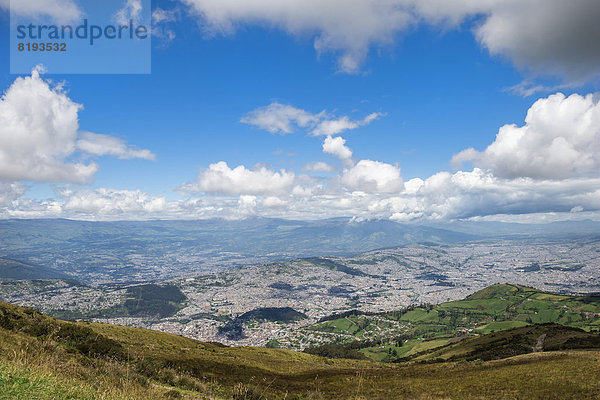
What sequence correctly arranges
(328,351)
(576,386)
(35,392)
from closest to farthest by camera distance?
(35,392) < (576,386) < (328,351)

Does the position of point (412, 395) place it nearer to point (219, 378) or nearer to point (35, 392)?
point (219, 378)

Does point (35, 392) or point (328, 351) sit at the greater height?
point (35, 392)

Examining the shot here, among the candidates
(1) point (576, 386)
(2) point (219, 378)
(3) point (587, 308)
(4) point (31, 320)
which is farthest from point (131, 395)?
(3) point (587, 308)

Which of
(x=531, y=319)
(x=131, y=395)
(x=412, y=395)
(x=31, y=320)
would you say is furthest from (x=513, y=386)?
(x=531, y=319)

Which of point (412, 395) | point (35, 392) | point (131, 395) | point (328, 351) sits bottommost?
point (328, 351)

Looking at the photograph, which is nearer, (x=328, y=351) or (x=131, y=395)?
(x=131, y=395)

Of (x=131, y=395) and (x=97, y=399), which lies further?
(x=131, y=395)

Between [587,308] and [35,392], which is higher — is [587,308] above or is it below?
below

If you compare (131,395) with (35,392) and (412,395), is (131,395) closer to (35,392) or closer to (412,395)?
(35,392)

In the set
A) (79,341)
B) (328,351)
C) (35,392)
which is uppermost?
(35,392)

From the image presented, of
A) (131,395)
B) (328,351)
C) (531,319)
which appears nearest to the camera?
(131,395)
